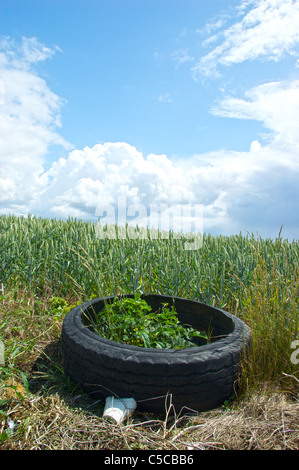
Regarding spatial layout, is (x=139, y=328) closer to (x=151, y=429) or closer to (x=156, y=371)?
(x=156, y=371)

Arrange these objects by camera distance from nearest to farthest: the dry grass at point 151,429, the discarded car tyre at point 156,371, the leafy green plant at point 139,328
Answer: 1. the dry grass at point 151,429
2. the discarded car tyre at point 156,371
3. the leafy green plant at point 139,328

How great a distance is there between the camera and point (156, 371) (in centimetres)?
226

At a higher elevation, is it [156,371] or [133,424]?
[156,371]

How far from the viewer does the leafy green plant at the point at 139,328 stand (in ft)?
9.70

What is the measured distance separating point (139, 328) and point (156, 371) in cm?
78

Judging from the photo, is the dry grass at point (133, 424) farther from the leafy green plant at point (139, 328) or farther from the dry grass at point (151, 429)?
the leafy green plant at point (139, 328)

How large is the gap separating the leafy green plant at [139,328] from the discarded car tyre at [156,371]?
0.42m

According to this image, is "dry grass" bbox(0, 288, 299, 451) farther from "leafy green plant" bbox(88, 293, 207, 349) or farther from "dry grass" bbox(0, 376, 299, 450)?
"leafy green plant" bbox(88, 293, 207, 349)

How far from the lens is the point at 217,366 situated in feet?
7.94

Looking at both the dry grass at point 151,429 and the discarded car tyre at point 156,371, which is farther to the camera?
the discarded car tyre at point 156,371

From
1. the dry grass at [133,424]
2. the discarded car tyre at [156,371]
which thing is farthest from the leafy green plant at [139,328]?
the dry grass at [133,424]

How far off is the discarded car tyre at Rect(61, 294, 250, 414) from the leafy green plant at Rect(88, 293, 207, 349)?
0.42 meters

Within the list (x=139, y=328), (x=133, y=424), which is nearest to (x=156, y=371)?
(x=133, y=424)
